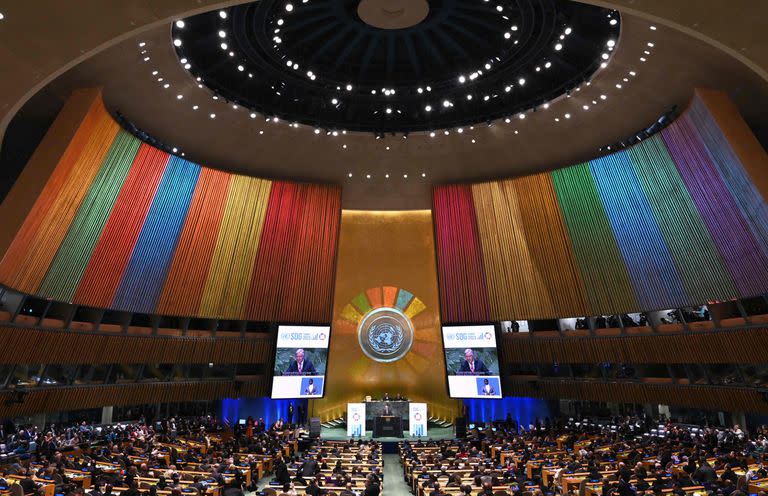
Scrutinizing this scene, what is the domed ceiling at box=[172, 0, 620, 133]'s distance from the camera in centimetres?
1445

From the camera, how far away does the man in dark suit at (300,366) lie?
809 inches

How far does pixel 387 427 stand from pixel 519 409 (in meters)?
6.35

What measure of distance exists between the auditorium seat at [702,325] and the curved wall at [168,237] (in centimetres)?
1309

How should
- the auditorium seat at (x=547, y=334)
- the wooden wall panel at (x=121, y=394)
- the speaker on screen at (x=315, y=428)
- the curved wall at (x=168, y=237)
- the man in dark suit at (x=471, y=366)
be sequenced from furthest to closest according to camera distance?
the speaker on screen at (x=315, y=428) → the man in dark suit at (x=471, y=366) → the auditorium seat at (x=547, y=334) → the wooden wall panel at (x=121, y=394) → the curved wall at (x=168, y=237)

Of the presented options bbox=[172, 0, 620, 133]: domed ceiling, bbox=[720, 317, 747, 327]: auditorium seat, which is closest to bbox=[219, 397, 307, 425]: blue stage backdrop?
bbox=[172, 0, 620, 133]: domed ceiling

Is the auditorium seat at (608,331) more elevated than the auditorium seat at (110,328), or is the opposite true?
the auditorium seat at (608,331)

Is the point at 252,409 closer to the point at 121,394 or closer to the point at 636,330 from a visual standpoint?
the point at 121,394

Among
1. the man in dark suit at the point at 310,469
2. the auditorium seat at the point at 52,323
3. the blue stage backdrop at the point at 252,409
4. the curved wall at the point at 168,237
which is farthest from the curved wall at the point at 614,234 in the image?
the auditorium seat at the point at 52,323

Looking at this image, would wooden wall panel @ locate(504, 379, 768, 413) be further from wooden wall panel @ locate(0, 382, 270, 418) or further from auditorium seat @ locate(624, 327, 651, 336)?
wooden wall panel @ locate(0, 382, 270, 418)

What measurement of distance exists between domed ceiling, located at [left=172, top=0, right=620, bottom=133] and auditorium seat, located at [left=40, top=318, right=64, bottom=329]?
841cm

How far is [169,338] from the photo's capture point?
18641mm

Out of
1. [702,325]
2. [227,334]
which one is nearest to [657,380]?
[702,325]

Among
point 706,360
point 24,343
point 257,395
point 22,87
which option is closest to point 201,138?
point 24,343

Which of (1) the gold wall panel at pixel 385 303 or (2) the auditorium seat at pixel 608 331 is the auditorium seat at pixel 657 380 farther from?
(1) the gold wall panel at pixel 385 303
